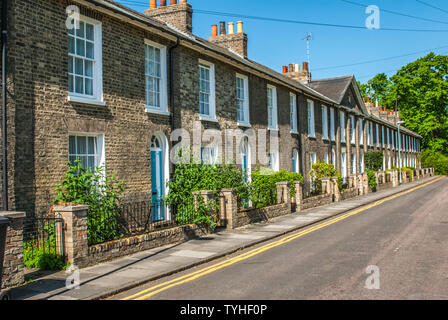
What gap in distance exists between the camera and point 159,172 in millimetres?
13891

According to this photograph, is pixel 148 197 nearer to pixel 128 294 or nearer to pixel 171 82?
pixel 171 82

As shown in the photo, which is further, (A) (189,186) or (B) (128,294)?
(A) (189,186)

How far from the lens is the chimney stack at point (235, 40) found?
925 inches

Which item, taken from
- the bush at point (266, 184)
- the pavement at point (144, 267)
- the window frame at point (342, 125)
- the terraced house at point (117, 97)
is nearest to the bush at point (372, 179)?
the window frame at point (342, 125)

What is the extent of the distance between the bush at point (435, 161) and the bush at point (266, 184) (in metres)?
54.1

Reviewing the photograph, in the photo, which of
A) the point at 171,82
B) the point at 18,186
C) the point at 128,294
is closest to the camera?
the point at 128,294

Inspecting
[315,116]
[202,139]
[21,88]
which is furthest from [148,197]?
[315,116]

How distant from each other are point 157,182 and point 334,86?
25.3m

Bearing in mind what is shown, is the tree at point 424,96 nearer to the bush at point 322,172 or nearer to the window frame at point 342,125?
Answer: the window frame at point 342,125

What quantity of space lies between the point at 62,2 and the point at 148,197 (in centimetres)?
602

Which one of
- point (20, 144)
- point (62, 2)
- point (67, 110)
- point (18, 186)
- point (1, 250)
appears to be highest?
point (62, 2)

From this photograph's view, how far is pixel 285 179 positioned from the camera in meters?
19.8

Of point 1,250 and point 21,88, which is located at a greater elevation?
point 21,88

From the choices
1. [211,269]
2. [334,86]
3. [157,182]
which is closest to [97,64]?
[157,182]
